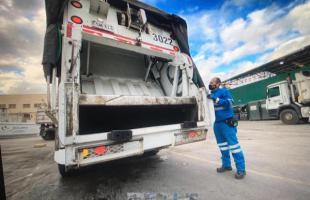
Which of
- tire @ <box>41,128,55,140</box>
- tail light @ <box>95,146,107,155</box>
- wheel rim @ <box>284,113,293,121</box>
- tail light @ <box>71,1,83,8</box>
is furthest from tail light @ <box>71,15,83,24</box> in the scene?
wheel rim @ <box>284,113,293,121</box>

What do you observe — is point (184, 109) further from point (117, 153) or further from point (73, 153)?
point (73, 153)

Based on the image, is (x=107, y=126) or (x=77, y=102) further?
(x=107, y=126)

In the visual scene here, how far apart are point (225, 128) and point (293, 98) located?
926cm

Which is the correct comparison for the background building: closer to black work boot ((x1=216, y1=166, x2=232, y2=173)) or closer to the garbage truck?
the garbage truck

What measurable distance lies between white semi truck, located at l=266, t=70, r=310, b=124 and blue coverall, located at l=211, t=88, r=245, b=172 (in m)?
8.59

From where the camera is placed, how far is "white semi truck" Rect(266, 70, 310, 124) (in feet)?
29.9

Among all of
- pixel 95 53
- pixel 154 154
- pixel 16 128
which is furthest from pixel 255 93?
pixel 16 128

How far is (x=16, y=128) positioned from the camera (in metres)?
17.1

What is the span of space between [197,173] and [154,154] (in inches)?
69.0

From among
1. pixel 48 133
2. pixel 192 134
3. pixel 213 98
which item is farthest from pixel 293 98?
pixel 48 133

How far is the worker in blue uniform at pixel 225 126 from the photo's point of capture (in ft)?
9.02

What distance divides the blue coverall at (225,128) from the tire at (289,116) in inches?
349

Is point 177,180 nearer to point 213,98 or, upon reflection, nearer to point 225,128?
point 225,128

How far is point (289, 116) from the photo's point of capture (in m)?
9.87
